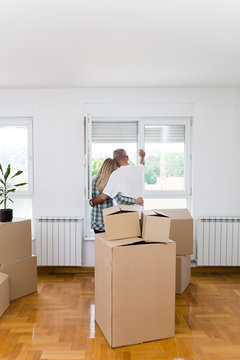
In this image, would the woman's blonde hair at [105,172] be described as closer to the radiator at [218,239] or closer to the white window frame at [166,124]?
the white window frame at [166,124]

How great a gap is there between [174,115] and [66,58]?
185 cm

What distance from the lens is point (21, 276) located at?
3.67m

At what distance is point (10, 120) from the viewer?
15.2ft

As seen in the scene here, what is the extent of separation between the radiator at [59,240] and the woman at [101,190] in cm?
62

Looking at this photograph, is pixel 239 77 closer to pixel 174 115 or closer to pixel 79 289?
pixel 174 115

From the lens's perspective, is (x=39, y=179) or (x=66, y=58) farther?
(x=39, y=179)

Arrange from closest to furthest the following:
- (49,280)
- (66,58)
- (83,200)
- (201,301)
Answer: (66,58), (201,301), (49,280), (83,200)

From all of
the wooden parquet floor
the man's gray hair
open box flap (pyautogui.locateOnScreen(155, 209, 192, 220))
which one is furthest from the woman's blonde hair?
the wooden parquet floor

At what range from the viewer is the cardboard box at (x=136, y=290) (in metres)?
2.52

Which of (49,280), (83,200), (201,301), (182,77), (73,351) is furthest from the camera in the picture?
(83,200)

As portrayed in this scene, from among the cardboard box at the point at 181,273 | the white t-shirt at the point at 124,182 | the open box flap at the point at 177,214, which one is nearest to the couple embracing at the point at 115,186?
the white t-shirt at the point at 124,182

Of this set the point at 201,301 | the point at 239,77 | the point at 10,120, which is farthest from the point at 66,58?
the point at 201,301

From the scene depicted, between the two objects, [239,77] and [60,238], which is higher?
[239,77]

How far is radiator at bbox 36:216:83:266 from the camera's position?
4434 millimetres
